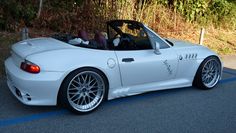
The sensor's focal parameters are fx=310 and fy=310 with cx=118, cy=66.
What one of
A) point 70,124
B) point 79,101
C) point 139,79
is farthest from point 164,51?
point 70,124

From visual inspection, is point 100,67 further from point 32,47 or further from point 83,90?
point 32,47

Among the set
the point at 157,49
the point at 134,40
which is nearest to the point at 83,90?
the point at 134,40

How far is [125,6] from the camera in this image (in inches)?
405

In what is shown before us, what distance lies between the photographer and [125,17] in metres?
10.3

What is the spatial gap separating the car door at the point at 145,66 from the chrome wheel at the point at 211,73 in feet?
2.63

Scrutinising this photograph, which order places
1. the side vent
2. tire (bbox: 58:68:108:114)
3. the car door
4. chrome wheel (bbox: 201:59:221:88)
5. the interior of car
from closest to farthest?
tire (bbox: 58:68:108:114) < the car door < the interior of car < the side vent < chrome wheel (bbox: 201:59:221:88)

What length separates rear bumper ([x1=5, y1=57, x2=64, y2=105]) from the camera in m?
3.88

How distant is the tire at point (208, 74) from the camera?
549cm

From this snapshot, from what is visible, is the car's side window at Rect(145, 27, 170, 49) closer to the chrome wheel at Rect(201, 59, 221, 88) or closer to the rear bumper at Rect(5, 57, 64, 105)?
the chrome wheel at Rect(201, 59, 221, 88)

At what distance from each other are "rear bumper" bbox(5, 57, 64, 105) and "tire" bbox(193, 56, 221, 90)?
104 inches

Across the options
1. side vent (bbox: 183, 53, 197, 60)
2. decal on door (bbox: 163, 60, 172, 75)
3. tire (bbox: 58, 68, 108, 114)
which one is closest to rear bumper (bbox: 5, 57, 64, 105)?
tire (bbox: 58, 68, 108, 114)

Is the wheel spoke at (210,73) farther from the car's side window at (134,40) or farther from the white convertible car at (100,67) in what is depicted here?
the car's side window at (134,40)

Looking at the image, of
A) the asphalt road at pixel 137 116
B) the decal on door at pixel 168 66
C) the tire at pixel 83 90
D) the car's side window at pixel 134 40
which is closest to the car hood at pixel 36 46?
the tire at pixel 83 90

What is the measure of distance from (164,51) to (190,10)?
297 inches
